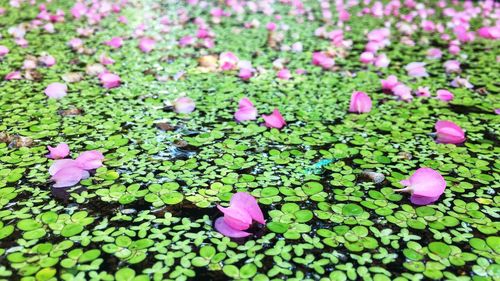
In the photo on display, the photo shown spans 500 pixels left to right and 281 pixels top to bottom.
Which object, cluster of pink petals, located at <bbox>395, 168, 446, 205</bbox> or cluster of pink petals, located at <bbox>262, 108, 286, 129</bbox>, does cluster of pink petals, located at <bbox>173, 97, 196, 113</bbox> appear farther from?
cluster of pink petals, located at <bbox>395, 168, 446, 205</bbox>

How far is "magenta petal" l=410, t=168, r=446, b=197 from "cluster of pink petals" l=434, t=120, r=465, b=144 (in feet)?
1.40

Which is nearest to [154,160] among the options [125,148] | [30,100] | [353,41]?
[125,148]

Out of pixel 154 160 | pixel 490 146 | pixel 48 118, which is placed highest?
pixel 48 118

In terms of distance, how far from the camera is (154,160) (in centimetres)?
140

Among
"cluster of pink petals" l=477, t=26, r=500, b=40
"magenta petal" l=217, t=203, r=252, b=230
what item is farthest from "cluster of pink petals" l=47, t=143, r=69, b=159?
"cluster of pink petals" l=477, t=26, r=500, b=40

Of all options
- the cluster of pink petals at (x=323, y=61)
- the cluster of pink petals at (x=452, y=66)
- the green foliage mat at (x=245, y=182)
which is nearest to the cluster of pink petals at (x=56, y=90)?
the green foliage mat at (x=245, y=182)

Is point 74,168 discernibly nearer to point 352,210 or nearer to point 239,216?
point 239,216

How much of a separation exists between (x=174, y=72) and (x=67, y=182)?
1.16 meters

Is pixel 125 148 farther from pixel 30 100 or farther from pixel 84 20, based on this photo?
pixel 84 20

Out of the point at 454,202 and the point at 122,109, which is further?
the point at 122,109

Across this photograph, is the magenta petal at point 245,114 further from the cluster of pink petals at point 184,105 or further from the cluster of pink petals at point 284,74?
the cluster of pink petals at point 284,74

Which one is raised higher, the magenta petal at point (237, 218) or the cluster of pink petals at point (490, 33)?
the magenta petal at point (237, 218)

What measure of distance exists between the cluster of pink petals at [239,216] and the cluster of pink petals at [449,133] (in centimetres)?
84

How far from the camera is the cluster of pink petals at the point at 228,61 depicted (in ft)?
7.57
